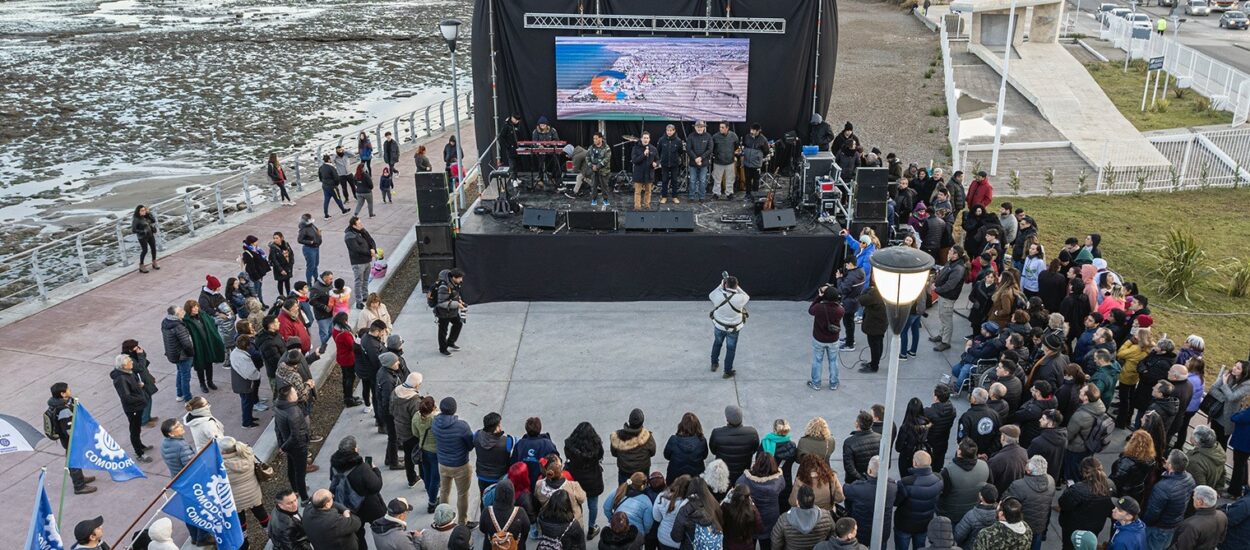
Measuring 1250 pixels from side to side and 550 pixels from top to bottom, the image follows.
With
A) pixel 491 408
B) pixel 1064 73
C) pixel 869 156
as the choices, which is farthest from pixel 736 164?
pixel 1064 73

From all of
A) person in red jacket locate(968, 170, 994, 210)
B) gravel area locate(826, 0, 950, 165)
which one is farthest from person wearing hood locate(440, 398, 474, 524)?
gravel area locate(826, 0, 950, 165)

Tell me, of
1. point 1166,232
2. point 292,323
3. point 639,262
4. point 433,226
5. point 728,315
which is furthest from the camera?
point 1166,232

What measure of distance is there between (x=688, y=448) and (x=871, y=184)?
7273 millimetres

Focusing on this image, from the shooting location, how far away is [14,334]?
13.4 meters

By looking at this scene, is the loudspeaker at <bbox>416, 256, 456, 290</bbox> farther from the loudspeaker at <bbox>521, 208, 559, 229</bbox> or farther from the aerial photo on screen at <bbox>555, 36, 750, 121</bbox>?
the aerial photo on screen at <bbox>555, 36, 750, 121</bbox>

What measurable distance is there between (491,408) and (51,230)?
50.7 ft

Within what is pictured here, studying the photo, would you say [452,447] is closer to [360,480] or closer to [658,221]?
[360,480]

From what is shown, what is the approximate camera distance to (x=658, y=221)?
14.7m

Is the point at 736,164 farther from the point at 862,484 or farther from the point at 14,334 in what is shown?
the point at 14,334

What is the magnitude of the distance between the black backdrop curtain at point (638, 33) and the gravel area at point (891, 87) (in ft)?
29.4

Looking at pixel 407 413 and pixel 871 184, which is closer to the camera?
pixel 407 413

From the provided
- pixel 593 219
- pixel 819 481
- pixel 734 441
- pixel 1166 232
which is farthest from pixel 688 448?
pixel 1166 232

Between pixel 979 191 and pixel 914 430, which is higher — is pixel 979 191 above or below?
above

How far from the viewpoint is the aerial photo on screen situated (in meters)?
16.9
